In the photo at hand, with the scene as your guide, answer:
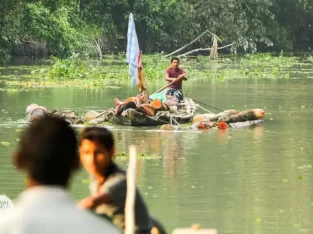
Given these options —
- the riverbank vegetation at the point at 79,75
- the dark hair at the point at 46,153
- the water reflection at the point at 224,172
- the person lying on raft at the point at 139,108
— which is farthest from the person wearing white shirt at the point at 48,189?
the riverbank vegetation at the point at 79,75

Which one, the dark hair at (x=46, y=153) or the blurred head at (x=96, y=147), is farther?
the blurred head at (x=96, y=147)

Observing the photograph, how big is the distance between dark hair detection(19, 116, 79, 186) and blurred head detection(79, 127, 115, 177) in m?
1.31

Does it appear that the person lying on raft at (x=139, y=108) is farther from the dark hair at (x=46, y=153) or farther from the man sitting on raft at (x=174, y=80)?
the dark hair at (x=46, y=153)

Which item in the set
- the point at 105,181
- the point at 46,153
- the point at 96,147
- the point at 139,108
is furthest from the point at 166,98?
the point at 46,153

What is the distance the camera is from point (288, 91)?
28625mm

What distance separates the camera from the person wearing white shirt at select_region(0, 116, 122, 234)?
2605mm

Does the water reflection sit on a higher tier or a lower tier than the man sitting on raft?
lower

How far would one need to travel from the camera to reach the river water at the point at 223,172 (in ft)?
32.1

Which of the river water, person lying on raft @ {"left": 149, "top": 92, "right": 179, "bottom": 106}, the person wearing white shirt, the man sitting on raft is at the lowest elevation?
the river water

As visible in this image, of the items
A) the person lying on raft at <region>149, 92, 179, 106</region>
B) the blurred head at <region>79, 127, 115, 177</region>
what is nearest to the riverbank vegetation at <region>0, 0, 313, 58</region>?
the person lying on raft at <region>149, 92, 179, 106</region>

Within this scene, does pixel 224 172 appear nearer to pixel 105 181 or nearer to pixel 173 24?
pixel 105 181

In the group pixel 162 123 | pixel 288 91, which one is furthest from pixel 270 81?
pixel 162 123

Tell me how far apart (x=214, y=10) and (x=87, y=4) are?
7762 mm

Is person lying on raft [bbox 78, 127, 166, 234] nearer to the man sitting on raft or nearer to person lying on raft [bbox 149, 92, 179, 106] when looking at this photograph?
person lying on raft [bbox 149, 92, 179, 106]
